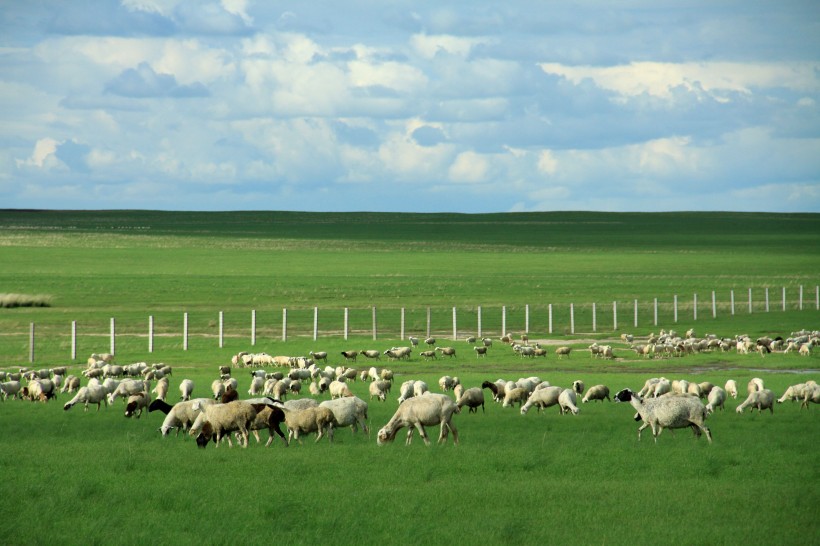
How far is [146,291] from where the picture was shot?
86625 millimetres

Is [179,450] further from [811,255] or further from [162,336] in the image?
[811,255]

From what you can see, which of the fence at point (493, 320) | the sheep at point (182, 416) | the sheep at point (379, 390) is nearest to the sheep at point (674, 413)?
the sheep at point (182, 416)

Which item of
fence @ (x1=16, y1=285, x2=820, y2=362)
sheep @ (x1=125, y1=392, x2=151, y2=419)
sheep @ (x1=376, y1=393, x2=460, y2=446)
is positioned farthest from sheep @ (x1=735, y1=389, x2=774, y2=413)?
fence @ (x1=16, y1=285, x2=820, y2=362)

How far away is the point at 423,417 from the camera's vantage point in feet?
75.5

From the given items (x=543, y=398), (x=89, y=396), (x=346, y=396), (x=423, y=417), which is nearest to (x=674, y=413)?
(x=423, y=417)

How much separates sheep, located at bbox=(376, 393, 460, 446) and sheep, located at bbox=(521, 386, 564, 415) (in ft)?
19.3

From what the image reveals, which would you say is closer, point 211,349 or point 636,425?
point 636,425

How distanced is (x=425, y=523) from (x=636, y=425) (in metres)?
10.8

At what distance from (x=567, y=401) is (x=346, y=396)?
5303mm

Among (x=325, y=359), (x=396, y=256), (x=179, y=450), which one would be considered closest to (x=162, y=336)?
(x=325, y=359)

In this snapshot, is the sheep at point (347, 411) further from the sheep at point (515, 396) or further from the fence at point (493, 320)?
the fence at point (493, 320)

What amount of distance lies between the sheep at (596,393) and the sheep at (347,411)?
8860mm

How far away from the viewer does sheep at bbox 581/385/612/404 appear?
102 ft

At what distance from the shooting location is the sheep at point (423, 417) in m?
22.9
